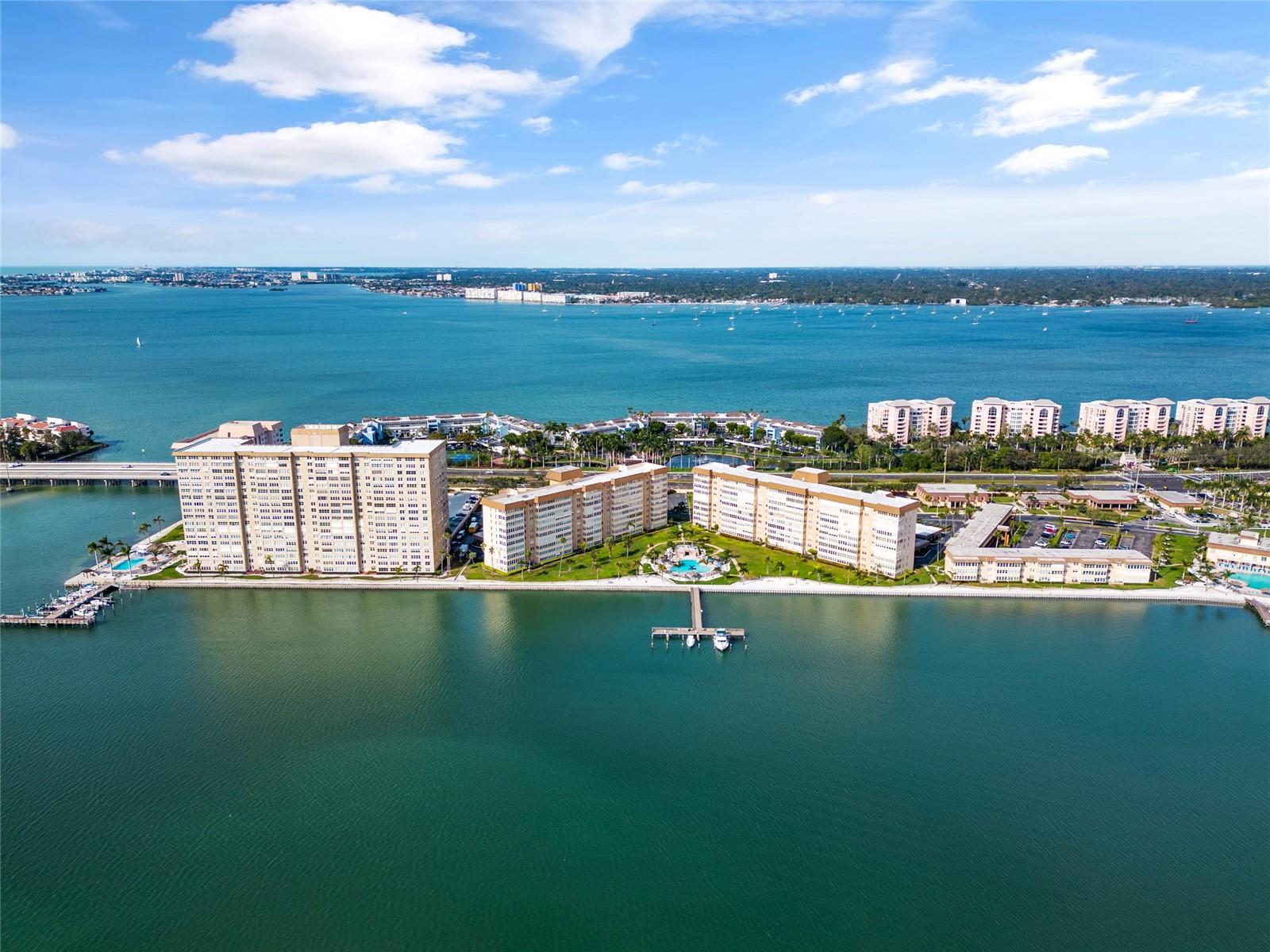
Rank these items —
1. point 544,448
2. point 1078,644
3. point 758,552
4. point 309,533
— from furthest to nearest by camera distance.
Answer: point 544,448, point 758,552, point 309,533, point 1078,644

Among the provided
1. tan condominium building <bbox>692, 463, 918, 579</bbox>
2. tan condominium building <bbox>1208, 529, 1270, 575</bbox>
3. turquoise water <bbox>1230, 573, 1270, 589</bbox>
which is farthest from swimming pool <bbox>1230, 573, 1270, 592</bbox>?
tan condominium building <bbox>692, 463, 918, 579</bbox>

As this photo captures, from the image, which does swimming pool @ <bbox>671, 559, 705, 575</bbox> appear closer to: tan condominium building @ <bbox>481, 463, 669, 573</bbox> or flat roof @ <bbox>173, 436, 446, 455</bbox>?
tan condominium building @ <bbox>481, 463, 669, 573</bbox>

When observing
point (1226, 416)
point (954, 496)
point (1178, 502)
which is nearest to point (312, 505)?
point (954, 496)

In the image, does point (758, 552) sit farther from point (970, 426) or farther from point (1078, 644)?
point (970, 426)

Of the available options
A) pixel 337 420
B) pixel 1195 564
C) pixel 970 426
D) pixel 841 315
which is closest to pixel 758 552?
pixel 1195 564

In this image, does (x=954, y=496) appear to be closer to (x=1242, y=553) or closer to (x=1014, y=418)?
(x=1242, y=553)

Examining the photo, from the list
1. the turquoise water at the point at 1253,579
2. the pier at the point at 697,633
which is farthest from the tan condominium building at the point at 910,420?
the pier at the point at 697,633
